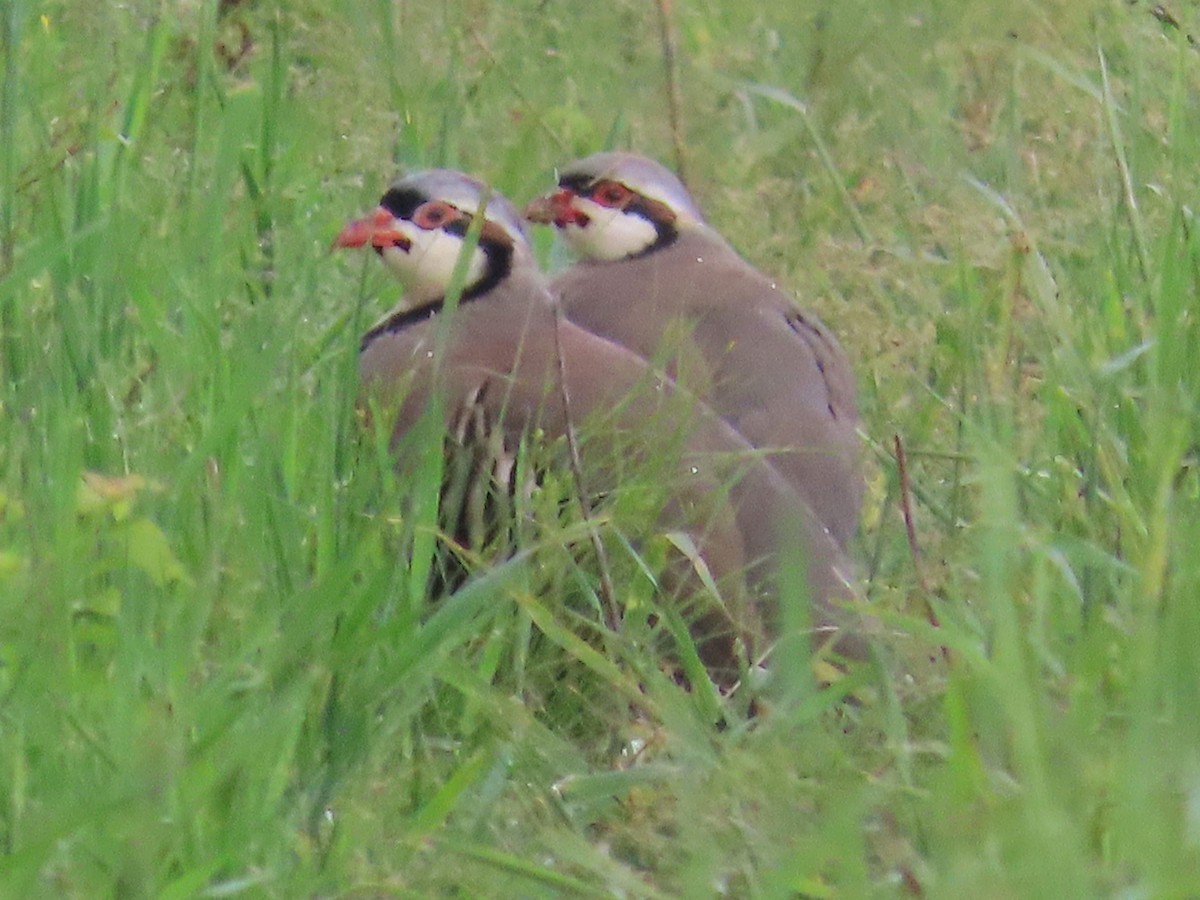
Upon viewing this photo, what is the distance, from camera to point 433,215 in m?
4.19

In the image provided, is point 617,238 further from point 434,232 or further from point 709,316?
point 434,232

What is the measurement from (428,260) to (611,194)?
597 mm

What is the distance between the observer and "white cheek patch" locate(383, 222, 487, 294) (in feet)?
13.8

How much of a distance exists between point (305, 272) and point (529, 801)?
5.00 ft

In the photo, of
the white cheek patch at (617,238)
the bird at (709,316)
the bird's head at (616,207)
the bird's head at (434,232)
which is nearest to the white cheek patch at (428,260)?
the bird's head at (434,232)

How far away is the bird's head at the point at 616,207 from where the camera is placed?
4680mm

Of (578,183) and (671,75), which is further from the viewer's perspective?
(578,183)

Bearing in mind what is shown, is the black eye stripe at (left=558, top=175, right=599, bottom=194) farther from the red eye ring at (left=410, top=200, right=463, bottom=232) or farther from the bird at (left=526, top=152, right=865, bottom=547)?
the red eye ring at (left=410, top=200, right=463, bottom=232)

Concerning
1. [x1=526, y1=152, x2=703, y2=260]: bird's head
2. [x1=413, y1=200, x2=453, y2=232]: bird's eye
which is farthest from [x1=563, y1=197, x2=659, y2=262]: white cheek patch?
[x1=413, y1=200, x2=453, y2=232]: bird's eye

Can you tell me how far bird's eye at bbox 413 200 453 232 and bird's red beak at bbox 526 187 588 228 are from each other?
50 cm

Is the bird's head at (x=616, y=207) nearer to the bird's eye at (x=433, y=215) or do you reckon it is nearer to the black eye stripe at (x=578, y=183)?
the black eye stripe at (x=578, y=183)

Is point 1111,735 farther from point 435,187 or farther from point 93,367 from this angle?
point 435,187

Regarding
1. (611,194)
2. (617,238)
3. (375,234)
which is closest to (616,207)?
(611,194)

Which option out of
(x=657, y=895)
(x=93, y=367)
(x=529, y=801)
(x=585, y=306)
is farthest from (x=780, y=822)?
(x=585, y=306)
